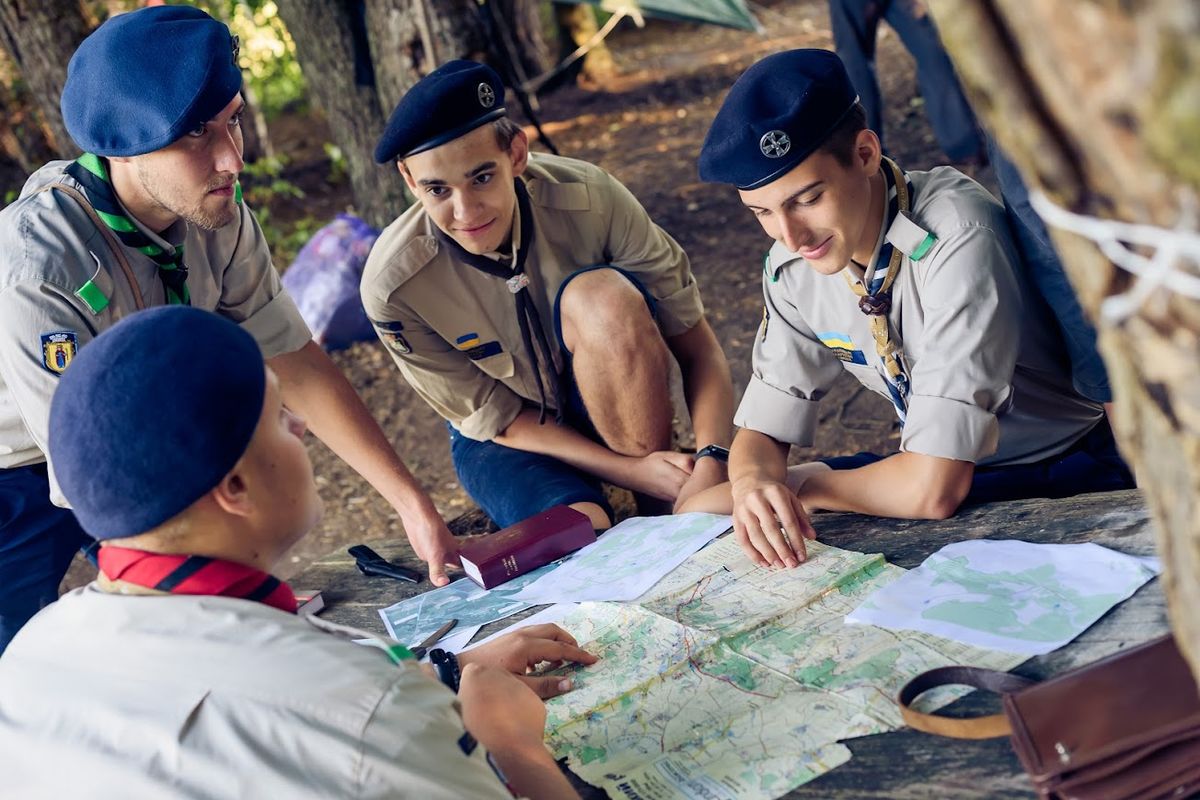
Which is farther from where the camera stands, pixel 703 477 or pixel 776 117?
pixel 703 477

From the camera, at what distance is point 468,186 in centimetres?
310

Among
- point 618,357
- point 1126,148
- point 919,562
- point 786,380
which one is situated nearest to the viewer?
point 1126,148

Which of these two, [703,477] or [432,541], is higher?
[432,541]

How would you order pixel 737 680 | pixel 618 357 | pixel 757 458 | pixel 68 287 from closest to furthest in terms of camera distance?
pixel 737 680 → pixel 68 287 → pixel 757 458 → pixel 618 357

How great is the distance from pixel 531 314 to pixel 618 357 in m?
0.29

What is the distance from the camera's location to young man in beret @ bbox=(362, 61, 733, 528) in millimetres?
3113

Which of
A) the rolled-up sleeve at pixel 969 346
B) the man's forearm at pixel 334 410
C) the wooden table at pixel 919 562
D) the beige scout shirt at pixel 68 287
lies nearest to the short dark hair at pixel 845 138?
the rolled-up sleeve at pixel 969 346

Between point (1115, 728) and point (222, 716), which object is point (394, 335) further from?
point (1115, 728)

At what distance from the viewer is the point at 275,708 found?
1453 mm

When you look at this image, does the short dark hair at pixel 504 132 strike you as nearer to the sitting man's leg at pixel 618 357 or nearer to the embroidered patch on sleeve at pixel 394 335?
the sitting man's leg at pixel 618 357

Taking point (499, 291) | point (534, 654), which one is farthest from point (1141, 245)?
point (499, 291)

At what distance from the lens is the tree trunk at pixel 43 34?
213 inches

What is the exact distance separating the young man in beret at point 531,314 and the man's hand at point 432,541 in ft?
1.34

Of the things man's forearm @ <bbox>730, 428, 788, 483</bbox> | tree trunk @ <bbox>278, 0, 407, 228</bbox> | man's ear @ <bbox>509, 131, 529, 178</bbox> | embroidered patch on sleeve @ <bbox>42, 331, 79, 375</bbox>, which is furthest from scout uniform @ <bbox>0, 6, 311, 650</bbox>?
tree trunk @ <bbox>278, 0, 407, 228</bbox>
